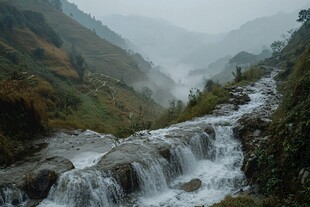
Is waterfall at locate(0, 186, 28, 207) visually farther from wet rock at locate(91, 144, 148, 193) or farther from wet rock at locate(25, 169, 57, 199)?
wet rock at locate(91, 144, 148, 193)

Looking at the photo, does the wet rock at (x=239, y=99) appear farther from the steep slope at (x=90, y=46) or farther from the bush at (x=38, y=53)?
the steep slope at (x=90, y=46)

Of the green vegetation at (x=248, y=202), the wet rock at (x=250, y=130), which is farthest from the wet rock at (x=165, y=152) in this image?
the green vegetation at (x=248, y=202)

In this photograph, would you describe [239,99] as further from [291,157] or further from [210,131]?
[291,157]

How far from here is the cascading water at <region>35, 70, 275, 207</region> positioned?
49.4ft

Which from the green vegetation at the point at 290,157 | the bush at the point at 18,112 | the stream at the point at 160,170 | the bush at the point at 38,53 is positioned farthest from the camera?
the bush at the point at 38,53

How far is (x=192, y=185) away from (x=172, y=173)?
150 cm

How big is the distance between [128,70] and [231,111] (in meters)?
109

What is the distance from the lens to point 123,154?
1772 cm

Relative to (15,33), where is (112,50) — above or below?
above

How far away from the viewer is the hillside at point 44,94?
82.2ft

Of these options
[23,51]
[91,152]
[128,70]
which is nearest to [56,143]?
[91,152]

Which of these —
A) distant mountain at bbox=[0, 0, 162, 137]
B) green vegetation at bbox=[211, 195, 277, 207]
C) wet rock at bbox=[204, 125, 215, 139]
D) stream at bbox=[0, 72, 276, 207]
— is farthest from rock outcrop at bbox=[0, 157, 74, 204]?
distant mountain at bbox=[0, 0, 162, 137]

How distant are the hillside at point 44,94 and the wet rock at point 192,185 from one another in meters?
9.82

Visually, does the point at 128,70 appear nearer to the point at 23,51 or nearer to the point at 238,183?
the point at 23,51
